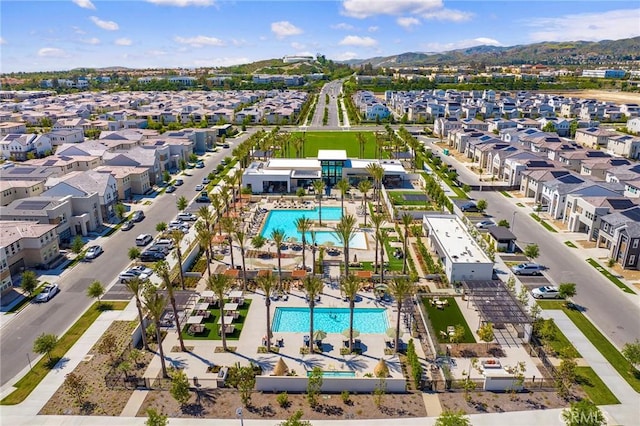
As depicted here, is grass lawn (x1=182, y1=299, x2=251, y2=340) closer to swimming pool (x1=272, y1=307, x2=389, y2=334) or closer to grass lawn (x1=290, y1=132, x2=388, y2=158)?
swimming pool (x1=272, y1=307, x2=389, y2=334)

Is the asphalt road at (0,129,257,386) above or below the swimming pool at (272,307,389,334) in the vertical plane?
above

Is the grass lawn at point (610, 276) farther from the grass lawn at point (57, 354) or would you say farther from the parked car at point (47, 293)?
the parked car at point (47, 293)

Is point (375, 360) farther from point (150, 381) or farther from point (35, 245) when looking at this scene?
point (35, 245)

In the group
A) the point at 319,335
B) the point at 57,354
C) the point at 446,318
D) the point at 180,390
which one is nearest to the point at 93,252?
the point at 57,354

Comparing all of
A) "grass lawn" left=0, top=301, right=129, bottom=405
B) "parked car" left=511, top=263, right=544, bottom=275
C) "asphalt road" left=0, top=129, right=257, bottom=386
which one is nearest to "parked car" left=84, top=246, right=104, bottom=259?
"asphalt road" left=0, top=129, right=257, bottom=386

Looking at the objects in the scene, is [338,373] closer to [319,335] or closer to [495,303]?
[319,335]

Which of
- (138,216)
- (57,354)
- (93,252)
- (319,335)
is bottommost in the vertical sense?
(57,354)

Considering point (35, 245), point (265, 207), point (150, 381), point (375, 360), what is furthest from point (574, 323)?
point (35, 245)
